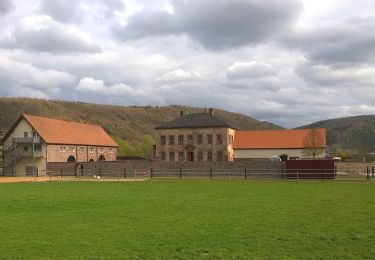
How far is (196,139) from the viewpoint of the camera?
68.2 meters

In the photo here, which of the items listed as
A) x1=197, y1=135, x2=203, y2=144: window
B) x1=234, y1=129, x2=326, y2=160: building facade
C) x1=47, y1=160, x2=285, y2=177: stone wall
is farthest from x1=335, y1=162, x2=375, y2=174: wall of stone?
x1=197, y1=135, x2=203, y2=144: window

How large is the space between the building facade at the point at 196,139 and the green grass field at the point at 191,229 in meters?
45.2

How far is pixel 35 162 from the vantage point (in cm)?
6088

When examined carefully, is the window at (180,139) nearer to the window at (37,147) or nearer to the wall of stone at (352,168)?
the window at (37,147)

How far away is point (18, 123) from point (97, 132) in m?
16.9

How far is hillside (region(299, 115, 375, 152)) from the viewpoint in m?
147

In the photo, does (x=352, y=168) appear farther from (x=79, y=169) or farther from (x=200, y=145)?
(x=79, y=169)

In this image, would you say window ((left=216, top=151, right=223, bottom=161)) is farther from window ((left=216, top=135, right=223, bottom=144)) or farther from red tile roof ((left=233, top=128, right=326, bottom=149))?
red tile roof ((left=233, top=128, right=326, bottom=149))

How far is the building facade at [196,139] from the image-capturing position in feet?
221

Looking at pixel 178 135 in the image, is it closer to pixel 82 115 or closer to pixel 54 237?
pixel 54 237

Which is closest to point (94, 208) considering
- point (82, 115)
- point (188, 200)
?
point (188, 200)

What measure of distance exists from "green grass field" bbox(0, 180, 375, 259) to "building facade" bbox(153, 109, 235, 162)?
4518 centimetres

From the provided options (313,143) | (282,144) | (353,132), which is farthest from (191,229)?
(353,132)

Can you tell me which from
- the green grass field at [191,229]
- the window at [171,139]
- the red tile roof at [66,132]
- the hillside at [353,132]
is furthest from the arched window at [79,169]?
the hillside at [353,132]
